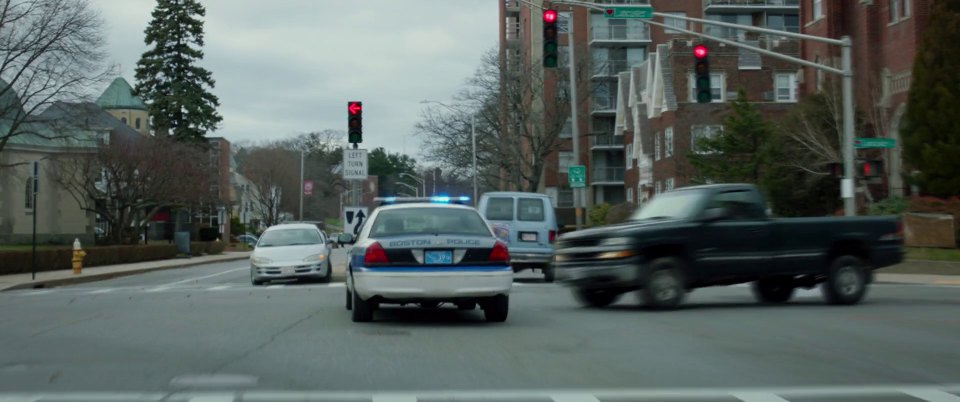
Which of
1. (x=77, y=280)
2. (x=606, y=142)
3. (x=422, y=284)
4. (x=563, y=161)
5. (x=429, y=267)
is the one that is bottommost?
(x=77, y=280)

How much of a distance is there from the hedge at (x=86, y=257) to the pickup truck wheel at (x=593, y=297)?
24.9 m

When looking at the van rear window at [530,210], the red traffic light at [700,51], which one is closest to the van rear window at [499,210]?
the van rear window at [530,210]


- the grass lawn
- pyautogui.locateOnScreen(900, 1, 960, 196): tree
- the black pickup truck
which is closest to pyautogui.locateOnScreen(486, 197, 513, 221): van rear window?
the black pickup truck

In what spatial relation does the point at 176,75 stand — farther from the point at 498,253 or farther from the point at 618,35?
the point at 498,253

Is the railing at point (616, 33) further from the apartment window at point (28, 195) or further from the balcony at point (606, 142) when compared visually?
the apartment window at point (28, 195)

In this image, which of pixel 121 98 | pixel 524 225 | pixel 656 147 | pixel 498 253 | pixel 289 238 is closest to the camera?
pixel 498 253

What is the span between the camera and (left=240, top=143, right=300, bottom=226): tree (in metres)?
106

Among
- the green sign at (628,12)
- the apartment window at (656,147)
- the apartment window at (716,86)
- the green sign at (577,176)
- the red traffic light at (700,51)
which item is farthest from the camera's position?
the apartment window at (716,86)

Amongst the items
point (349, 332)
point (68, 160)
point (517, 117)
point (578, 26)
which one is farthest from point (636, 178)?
point (349, 332)

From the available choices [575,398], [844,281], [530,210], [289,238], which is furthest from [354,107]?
[575,398]

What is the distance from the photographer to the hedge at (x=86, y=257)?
3478cm

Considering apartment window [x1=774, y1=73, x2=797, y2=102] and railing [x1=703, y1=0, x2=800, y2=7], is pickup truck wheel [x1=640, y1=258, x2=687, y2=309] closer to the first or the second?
apartment window [x1=774, y1=73, x2=797, y2=102]

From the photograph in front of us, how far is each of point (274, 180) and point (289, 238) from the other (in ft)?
271

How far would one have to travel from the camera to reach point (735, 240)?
1536cm
